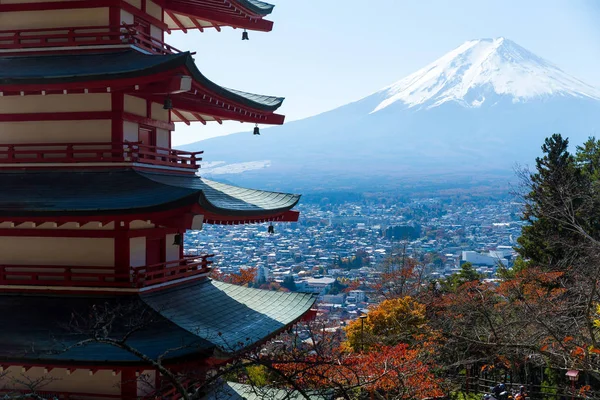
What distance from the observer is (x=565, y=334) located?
15.7m

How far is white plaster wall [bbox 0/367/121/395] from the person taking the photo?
9.69 m

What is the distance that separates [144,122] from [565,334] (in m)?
10.9

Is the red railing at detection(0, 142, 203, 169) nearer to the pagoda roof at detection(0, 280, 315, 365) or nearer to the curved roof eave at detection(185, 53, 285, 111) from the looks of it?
the curved roof eave at detection(185, 53, 285, 111)

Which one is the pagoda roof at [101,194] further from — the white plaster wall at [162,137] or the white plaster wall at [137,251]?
the white plaster wall at [137,251]

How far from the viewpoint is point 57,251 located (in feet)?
34.7

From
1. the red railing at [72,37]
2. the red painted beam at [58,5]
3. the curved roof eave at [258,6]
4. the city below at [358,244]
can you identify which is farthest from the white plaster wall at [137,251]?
the city below at [358,244]

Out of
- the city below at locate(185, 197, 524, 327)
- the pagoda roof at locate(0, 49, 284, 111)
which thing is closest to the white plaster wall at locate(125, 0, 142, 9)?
the pagoda roof at locate(0, 49, 284, 111)

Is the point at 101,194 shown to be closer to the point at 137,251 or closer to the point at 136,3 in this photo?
the point at 137,251

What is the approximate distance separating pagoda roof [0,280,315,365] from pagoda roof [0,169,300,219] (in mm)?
1455

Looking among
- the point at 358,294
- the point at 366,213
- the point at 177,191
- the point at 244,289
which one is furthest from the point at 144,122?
the point at 366,213

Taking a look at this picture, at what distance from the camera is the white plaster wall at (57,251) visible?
1045cm

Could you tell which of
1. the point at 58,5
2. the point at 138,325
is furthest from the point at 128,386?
the point at 58,5

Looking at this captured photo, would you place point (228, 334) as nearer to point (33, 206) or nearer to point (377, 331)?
point (33, 206)

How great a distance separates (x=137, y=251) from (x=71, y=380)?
217 centimetres
